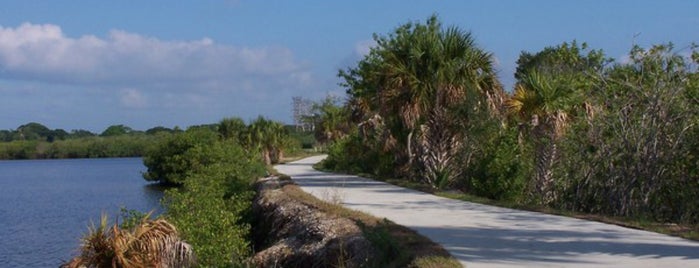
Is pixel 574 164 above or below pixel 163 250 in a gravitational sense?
above

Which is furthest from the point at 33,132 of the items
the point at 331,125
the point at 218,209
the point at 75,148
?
the point at 218,209

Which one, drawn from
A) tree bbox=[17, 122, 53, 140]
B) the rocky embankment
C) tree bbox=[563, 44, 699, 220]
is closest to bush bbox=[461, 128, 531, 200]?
tree bbox=[563, 44, 699, 220]

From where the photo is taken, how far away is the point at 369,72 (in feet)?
116

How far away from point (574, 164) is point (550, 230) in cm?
682

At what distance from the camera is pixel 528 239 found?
13.9 metres

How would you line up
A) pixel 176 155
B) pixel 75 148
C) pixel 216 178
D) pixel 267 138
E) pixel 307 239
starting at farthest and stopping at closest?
pixel 75 148, pixel 267 138, pixel 176 155, pixel 216 178, pixel 307 239

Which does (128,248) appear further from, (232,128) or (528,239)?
(232,128)

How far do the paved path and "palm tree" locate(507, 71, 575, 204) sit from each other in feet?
13.9

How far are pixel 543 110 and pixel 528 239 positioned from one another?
11961mm

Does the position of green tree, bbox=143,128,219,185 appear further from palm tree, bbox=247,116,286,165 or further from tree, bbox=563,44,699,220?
tree, bbox=563,44,699,220

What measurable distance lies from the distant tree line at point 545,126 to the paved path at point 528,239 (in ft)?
9.19

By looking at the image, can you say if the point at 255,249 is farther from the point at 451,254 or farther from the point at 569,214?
the point at 451,254

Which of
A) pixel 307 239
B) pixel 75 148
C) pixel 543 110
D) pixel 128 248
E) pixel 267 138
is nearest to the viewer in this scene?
pixel 128 248

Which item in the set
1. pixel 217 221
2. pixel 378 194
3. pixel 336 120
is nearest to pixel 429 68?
pixel 378 194
